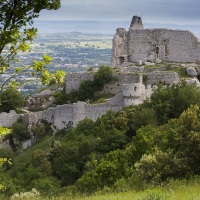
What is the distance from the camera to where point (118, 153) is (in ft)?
80.2

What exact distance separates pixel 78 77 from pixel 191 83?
348 inches

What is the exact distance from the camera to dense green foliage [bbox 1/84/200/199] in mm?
18531

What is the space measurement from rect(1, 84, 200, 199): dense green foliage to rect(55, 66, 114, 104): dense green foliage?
3879mm

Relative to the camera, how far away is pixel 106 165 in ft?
73.8

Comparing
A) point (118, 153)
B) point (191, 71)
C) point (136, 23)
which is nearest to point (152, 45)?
point (136, 23)

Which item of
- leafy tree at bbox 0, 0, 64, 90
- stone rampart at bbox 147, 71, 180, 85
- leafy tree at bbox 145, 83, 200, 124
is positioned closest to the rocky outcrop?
stone rampart at bbox 147, 71, 180, 85

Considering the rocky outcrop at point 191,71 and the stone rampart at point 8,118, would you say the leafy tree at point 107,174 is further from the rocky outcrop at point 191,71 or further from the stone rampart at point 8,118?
the stone rampart at point 8,118

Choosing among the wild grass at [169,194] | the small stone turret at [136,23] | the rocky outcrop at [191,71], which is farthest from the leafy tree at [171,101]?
the wild grass at [169,194]

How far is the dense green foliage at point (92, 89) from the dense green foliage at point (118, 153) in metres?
3.88

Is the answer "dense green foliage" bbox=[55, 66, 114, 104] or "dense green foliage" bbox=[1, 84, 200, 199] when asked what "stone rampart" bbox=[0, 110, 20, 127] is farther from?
"dense green foliage" bbox=[55, 66, 114, 104]

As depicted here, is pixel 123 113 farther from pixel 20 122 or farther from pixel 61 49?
pixel 61 49

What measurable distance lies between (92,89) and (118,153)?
1449 centimetres

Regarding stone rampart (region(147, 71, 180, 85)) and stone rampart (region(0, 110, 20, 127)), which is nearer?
stone rampart (region(147, 71, 180, 85))

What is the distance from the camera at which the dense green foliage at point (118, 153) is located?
18.5 m
